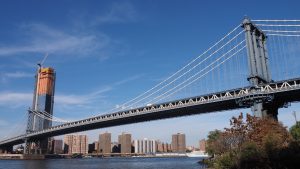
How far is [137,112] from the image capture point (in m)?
83.4

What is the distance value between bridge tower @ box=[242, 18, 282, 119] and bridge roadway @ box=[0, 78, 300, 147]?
2.86 ft

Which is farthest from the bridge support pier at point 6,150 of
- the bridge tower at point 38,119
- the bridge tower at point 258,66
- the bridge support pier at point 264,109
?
the bridge support pier at point 264,109

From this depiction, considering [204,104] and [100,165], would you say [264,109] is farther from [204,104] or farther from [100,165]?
[100,165]

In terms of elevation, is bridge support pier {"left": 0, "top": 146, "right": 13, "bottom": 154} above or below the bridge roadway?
below

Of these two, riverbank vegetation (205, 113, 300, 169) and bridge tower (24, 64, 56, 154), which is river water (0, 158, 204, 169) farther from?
Result: bridge tower (24, 64, 56, 154)

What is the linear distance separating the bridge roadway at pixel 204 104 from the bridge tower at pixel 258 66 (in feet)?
2.86


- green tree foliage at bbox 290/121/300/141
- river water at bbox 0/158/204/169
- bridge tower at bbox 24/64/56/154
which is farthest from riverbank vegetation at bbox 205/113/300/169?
bridge tower at bbox 24/64/56/154

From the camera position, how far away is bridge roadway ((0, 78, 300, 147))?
6159 cm

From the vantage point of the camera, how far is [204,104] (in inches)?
2756

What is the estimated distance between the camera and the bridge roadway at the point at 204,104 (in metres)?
61.6

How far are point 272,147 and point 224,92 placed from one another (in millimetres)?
36787

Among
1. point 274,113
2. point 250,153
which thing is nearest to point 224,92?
point 274,113

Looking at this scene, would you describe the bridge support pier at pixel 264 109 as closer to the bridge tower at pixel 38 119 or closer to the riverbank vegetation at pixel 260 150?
the riverbank vegetation at pixel 260 150

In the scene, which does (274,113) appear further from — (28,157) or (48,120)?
(48,120)
